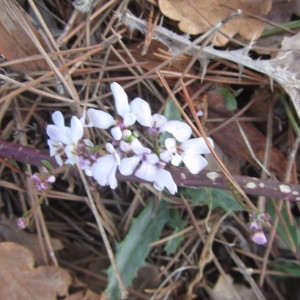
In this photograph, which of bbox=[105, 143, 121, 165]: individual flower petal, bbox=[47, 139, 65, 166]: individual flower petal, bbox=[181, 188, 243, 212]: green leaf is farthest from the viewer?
bbox=[181, 188, 243, 212]: green leaf

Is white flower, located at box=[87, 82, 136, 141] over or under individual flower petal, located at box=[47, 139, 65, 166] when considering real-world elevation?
over

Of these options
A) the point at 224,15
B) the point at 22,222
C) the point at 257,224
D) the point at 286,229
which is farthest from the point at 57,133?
the point at 286,229

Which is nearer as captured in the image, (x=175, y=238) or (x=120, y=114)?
(x=120, y=114)

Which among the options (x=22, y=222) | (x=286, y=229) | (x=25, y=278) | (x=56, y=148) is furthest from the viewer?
(x=286, y=229)

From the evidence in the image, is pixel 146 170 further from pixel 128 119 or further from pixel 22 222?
pixel 22 222

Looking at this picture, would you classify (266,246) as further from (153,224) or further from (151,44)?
(151,44)

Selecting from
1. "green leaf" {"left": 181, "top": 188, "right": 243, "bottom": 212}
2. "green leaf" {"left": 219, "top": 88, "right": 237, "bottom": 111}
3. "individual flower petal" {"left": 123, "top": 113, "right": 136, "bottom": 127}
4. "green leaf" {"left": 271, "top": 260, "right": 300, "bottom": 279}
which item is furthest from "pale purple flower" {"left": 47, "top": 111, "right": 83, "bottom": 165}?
"green leaf" {"left": 271, "top": 260, "right": 300, "bottom": 279}

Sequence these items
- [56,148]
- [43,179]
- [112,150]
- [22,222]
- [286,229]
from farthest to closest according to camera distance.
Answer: [286,229] < [22,222] < [43,179] < [56,148] < [112,150]

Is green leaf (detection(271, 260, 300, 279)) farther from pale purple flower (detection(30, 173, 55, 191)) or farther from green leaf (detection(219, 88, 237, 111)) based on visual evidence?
pale purple flower (detection(30, 173, 55, 191))

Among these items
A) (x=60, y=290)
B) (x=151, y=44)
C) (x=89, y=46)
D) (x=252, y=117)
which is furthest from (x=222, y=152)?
(x=60, y=290)
